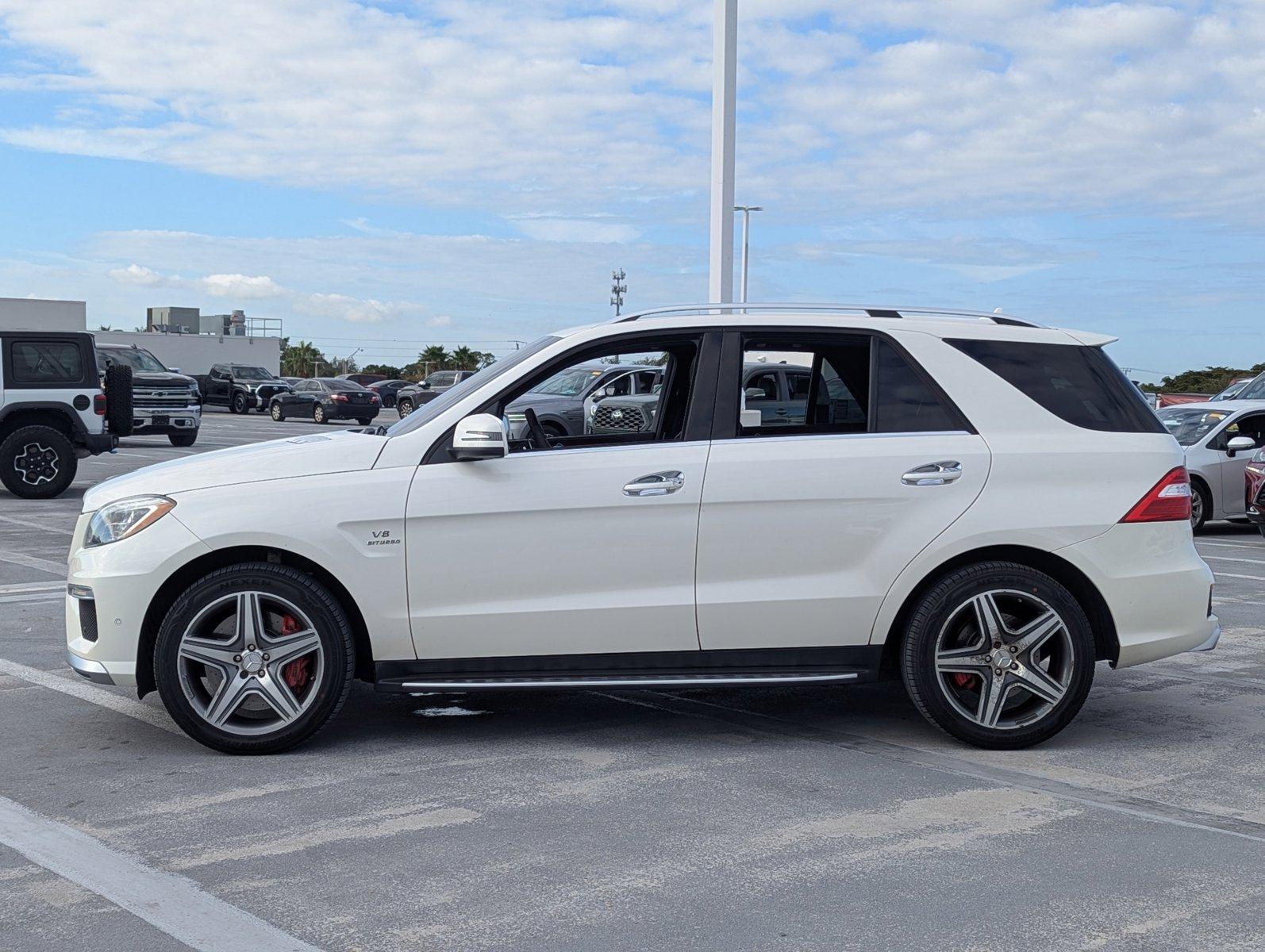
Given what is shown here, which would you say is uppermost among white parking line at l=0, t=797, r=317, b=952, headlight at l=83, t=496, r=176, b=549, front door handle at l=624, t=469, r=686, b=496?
front door handle at l=624, t=469, r=686, b=496

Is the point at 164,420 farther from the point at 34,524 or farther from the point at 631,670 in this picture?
the point at 631,670

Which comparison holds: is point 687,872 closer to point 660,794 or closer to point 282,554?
point 660,794

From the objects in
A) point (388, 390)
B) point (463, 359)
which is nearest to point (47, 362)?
point (388, 390)

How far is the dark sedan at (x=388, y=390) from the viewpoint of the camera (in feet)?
201

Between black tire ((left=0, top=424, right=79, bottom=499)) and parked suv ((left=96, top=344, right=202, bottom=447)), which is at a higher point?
parked suv ((left=96, top=344, right=202, bottom=447))

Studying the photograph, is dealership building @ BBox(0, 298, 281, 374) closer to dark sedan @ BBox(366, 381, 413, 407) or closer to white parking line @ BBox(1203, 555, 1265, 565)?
dark sedan @ BBox(366, 381, 413, 407)

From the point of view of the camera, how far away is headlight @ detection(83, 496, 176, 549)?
18.2ft

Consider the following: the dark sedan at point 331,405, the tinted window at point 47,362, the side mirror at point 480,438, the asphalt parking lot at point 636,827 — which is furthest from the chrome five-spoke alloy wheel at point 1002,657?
the dark sedan at point 331,405

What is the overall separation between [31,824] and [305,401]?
40866 millimetres

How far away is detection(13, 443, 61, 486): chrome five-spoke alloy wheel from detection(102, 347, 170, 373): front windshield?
1111cm

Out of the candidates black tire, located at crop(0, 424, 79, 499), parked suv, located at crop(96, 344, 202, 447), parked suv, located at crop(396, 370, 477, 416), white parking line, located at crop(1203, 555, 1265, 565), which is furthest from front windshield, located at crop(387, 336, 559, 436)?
parked suv, located at crop(396, 370, 477, 416)

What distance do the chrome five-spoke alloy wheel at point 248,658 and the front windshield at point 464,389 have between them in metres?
0.87

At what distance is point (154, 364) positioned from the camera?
92.6 feet

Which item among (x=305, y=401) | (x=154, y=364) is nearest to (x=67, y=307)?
(x=305, y=401)
